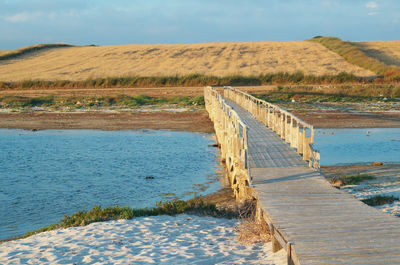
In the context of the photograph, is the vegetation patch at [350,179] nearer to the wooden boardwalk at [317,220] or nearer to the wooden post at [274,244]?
the wooden boardwalk at [317,220]

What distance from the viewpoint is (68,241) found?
27.8 ft

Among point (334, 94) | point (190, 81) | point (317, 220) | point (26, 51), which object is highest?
point (26, 51)

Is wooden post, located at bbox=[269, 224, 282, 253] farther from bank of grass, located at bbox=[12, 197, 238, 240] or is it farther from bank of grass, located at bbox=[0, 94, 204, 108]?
bank of grass, located at bbox=[0, 94, 204, 108]

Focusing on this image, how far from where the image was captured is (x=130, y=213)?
32.6 ft

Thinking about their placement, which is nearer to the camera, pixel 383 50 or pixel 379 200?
pixel 379 200

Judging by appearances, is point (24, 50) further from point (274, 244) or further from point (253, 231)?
point (274, 244)

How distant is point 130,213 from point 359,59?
5508cm

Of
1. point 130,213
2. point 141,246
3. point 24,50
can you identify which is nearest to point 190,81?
point 130,213

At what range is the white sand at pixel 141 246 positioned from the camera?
766 centimetres

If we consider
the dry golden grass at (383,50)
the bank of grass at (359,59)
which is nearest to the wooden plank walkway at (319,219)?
the bank of grass at (359,59)

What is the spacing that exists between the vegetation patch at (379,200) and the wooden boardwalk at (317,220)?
3.78 ft

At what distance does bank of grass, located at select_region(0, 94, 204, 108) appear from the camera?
124ft

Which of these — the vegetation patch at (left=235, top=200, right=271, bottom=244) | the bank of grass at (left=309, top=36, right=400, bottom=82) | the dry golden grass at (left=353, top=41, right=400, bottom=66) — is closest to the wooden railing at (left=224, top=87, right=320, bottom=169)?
the vegetation patch at (left=235, top=200, right=271, bottom=244)

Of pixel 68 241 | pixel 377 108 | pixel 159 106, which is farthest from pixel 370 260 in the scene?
pixel 159 106
